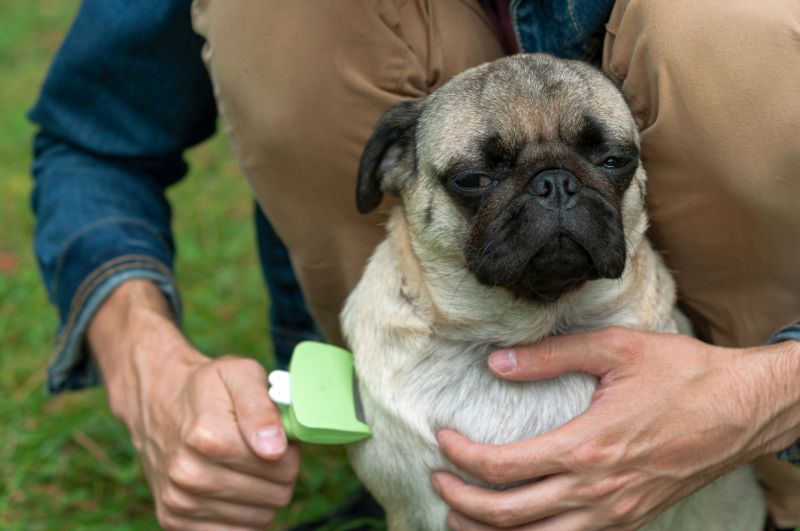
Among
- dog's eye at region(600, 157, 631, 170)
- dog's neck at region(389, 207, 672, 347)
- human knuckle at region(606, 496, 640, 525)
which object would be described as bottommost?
human knuckle at region(606, 496, 640, 525)

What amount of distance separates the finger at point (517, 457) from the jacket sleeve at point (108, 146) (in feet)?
2.62

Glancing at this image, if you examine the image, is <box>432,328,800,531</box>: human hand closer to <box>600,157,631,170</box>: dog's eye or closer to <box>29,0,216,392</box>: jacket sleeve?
<box>600,157,631,170</box>: dog's eye

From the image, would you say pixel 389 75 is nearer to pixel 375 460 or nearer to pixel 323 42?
pixel 323 42

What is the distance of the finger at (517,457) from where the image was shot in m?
1.50

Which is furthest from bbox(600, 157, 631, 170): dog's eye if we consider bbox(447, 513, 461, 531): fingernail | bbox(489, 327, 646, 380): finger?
bbox(447, 513, 461, 531): fingernail

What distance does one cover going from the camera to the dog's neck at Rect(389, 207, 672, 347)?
166 centimetres

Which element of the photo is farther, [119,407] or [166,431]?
[119,407]

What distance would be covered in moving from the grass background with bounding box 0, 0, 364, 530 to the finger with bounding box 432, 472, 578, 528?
2.41ft

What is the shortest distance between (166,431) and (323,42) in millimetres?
720

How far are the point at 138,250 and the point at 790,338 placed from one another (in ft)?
4.05

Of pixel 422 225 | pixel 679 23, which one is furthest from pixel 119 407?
pixel 679 23

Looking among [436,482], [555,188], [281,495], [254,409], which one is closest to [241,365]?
[254,409]

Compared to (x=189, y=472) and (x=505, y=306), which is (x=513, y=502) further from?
(x=189, y=472)

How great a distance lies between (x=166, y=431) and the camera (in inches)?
68.5
